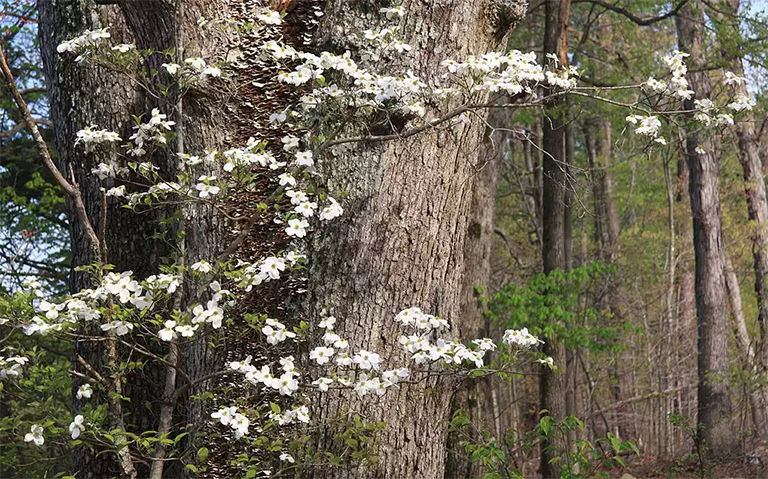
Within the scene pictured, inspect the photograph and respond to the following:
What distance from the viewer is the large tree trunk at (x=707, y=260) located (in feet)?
34.0

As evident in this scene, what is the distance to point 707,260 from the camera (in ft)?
35.6

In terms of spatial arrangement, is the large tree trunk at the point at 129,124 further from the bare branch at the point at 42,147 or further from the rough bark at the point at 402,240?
the rough bark at the point at 402,240

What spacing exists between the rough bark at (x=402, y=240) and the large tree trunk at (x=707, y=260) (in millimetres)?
8161

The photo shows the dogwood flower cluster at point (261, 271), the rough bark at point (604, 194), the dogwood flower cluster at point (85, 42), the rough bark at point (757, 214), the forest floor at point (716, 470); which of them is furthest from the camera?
the rough bark at point (604, 194)

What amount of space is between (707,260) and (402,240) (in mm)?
8996

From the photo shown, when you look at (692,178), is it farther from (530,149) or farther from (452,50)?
(452,50)

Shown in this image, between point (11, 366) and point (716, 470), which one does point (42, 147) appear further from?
point (716, 470)

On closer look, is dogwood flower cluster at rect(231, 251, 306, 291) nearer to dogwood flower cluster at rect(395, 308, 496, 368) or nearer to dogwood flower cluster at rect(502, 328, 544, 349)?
dogwood flower cluster at rect(395, 308, 496, 368)

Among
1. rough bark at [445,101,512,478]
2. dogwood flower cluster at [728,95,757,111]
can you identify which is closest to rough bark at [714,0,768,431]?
rough bark at [445,101,512,478]

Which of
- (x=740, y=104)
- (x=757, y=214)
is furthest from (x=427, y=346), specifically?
(x=757, y=214)

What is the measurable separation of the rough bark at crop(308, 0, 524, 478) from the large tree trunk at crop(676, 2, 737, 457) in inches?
321

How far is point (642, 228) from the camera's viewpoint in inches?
663

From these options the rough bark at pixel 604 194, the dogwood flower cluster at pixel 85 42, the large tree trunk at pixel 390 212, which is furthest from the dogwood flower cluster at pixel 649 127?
the rough bark at pixel 604 194

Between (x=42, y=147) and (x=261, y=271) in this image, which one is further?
(x=42, y=147)
